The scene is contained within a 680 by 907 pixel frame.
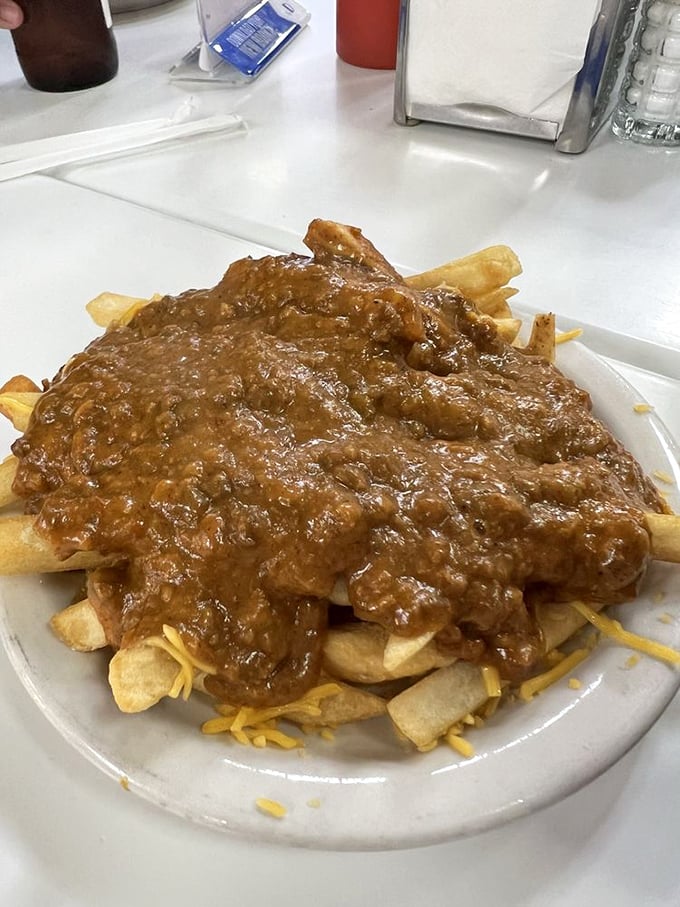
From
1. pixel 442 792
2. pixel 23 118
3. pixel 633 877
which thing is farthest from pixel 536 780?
pixel 23 118

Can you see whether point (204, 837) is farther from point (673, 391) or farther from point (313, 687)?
point (673, 391)

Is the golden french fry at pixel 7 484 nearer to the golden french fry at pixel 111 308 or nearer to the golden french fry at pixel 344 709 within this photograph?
the golden french fry at pixel 111 308

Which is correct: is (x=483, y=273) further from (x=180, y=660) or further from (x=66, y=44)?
(x=66, y=44)

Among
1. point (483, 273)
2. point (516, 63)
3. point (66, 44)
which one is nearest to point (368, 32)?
point (516, 63)

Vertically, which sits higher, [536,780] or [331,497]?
[331,497]

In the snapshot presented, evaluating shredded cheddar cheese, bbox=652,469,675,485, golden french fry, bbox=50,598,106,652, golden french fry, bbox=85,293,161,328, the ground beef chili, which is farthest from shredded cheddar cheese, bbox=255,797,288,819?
golden french fry, bbox=85,293,161,328
